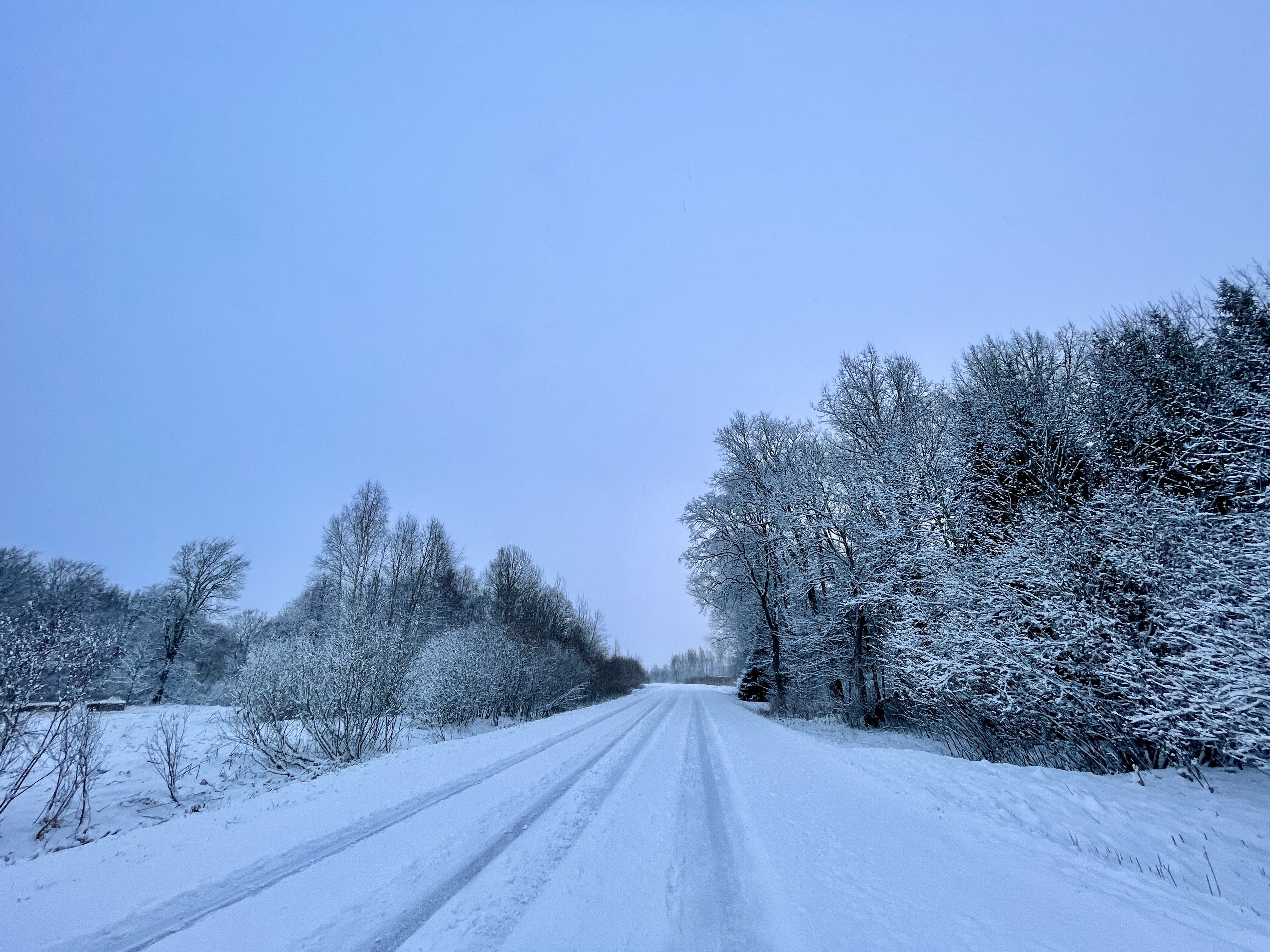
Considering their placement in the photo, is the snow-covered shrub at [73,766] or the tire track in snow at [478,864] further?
the snow-covered shrub at [73,766]

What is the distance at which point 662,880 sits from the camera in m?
4.05

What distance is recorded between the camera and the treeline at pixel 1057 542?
6.07 m

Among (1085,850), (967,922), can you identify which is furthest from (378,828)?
(1085,850)

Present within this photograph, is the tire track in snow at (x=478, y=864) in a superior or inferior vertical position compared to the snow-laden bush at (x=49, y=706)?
inferior

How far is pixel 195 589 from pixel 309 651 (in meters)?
29.7

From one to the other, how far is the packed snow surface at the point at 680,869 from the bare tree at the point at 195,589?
32.8m

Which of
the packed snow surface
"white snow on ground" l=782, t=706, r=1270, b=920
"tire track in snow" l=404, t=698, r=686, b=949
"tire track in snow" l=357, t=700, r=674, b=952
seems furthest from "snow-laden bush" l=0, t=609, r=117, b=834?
"white snow on ground" l=782, t=706, r=1270, b=920

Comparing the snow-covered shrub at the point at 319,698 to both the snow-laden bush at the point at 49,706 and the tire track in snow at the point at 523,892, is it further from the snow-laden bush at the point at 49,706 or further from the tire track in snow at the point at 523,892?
the tire track in snow at the point at 523,892

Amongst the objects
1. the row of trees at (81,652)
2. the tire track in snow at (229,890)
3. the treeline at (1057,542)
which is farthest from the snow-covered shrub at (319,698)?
the treeline at (1057,542)

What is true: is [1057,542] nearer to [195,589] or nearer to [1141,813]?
[1141,813]

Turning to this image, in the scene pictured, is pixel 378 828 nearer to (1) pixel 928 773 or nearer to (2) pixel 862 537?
(1) pixel 928 773

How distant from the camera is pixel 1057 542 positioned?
26.7ft

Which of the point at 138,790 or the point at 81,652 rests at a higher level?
the point at 81,652

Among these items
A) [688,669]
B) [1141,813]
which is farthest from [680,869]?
[688,669]
